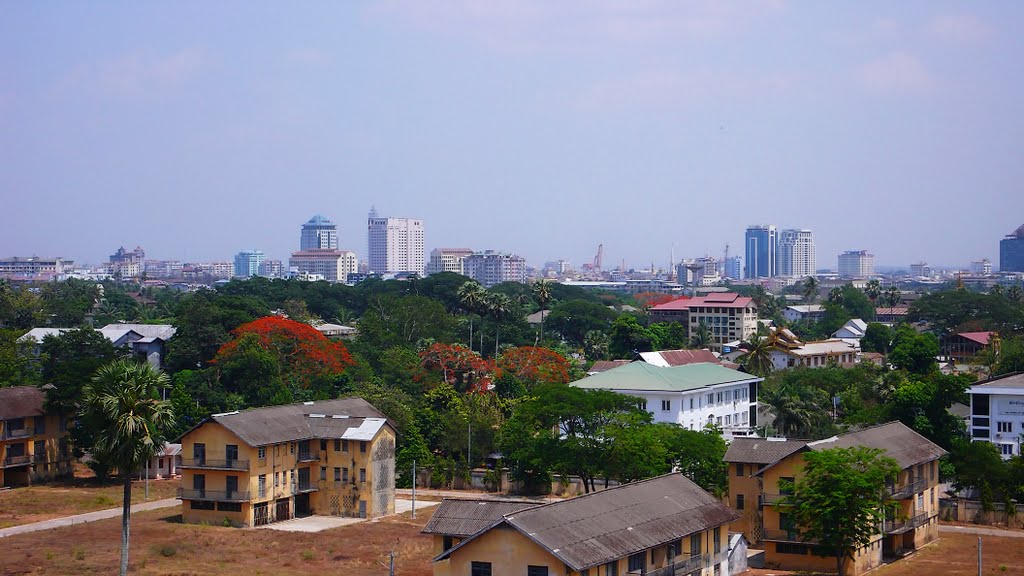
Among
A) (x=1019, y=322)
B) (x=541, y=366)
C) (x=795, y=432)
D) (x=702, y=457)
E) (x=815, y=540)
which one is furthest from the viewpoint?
(x=1019, y=322)

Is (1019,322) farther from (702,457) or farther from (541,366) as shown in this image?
(702,457)

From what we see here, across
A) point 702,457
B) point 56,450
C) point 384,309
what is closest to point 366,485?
point 702,457

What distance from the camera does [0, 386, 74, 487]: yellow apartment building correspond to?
63531mm

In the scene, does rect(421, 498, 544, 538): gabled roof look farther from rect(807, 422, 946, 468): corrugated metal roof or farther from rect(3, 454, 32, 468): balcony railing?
rect(3, 454, 32, 468): balcony railing

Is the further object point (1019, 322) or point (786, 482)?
point (1019, 322)

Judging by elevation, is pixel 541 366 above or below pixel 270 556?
above

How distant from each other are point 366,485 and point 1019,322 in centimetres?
9232

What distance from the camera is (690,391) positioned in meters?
73.8

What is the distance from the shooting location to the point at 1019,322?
127438mm

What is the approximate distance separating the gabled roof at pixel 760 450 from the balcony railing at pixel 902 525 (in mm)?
4711

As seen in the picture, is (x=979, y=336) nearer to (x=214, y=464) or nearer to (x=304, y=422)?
(x=304, y=422)

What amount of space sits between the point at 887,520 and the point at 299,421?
27.9m

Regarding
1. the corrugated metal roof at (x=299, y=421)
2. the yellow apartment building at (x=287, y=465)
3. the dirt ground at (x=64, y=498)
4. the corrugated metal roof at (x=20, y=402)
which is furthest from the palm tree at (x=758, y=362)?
the corrugated metal roof at (x=20, y=402)

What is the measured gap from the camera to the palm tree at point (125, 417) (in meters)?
41.7
